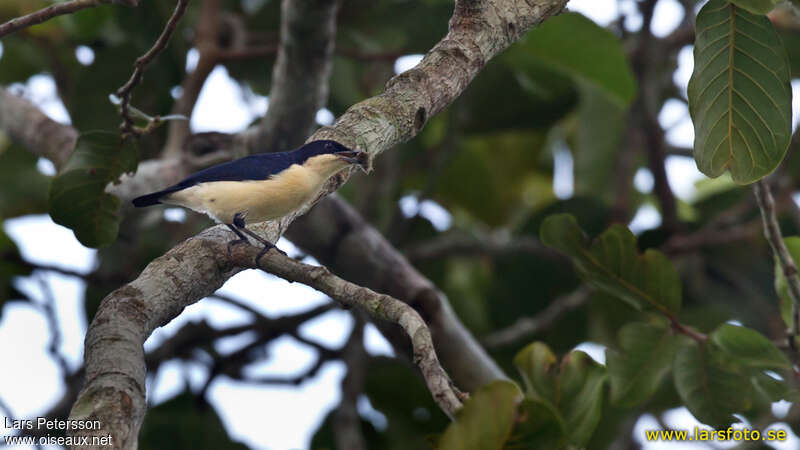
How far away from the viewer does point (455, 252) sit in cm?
545

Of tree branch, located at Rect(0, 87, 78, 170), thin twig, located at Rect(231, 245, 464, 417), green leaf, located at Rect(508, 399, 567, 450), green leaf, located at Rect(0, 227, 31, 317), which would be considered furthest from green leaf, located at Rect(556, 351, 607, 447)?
green leaf, located at Rect(0, 227, 31, 317)

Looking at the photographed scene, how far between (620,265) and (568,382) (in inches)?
19.0

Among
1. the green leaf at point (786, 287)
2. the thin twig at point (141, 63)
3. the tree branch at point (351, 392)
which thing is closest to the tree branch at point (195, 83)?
the thin twig at point (141, 63)

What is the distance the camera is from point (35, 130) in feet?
13.9

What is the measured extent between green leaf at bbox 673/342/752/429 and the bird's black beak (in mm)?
1533

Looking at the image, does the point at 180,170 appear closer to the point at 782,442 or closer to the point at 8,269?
A: the point at 8,269

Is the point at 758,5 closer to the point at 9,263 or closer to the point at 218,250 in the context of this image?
the point at 218,250

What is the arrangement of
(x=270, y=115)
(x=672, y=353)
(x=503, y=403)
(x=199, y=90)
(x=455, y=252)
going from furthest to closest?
(x=455, y=252), (x=199, y=90), (x=270, y=115), (x=672, y=353), (x=503, y=403)

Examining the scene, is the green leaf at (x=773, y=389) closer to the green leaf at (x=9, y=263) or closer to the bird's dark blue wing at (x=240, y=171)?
the bird's dark blue wing at (x=240, y=171)

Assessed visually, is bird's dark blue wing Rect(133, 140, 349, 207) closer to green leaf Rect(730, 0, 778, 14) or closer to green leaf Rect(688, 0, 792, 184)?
green leaf Rect(688, 0, 792, 184)

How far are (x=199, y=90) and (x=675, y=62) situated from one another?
139 inches


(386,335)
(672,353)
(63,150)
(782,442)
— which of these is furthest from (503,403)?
(63,150)

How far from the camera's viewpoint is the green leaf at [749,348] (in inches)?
118

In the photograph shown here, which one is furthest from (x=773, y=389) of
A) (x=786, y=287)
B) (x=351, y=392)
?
(x=351, y=392)
